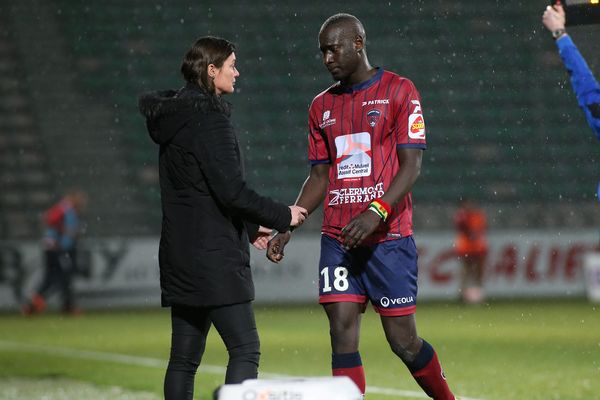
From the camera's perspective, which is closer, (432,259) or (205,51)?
(205,51)

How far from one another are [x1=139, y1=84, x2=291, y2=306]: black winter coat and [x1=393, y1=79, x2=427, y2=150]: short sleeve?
681 mm

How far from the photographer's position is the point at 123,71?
23.2 m

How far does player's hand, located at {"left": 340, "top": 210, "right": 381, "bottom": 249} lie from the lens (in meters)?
5.30

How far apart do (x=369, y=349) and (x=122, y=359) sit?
2.34 m

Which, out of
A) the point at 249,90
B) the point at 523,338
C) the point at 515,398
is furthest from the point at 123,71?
the point at 515,398

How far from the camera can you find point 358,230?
209 inches

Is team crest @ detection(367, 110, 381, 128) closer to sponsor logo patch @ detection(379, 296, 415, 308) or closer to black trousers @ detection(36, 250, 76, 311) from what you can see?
sponsor logo patch @ detection(379, 296, 415, 308)

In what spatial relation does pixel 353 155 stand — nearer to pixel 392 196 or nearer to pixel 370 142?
pixel 370 142

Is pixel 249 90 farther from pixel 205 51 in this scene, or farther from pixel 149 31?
pixel 205 51

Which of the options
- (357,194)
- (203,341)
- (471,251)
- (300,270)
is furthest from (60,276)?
(357,194)

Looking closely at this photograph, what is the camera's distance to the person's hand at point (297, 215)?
552 cm

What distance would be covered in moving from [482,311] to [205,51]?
1188 centimetres

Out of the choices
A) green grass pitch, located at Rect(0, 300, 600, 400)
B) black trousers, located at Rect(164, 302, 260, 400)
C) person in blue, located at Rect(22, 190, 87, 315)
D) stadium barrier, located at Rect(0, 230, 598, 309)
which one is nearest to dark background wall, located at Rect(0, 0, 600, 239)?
stadium barrier, located at Rect(0, 230, 598, 309)

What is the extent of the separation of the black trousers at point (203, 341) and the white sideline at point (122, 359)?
238 cm
